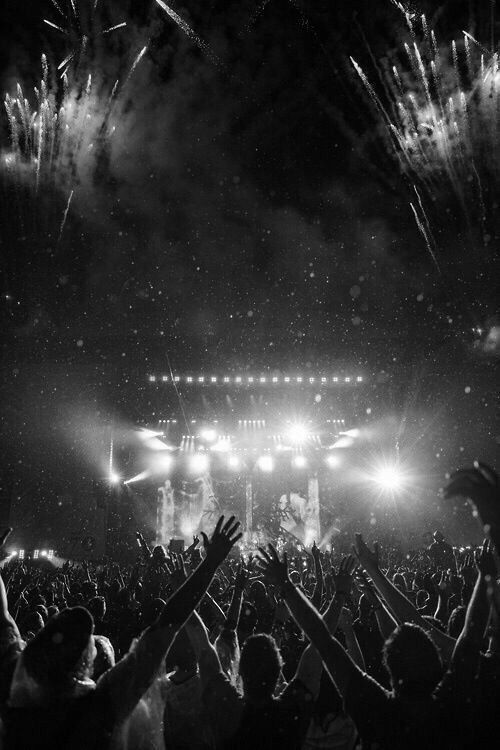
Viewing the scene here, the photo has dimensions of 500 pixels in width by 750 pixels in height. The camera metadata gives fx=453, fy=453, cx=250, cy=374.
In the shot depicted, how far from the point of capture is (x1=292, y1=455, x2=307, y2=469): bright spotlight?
1150 inches

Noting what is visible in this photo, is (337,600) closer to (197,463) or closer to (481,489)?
(481,489)

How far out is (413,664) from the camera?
1.92 meters

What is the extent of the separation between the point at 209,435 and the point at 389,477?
448 inches

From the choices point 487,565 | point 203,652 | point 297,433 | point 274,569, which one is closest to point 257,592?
point 203,652

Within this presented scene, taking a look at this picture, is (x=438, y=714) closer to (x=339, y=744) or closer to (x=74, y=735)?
(x=339, y=744)

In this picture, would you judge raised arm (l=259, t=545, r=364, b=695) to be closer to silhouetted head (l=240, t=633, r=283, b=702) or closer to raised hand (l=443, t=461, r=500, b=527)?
silhouetted head (l=240, t=633, r=283, b=702)

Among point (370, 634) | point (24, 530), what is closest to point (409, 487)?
point (24, 530)

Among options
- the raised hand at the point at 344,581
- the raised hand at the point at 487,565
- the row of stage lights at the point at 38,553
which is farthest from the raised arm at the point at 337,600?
the row of stage lights at the point at 38,553

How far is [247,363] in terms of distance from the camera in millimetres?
26375

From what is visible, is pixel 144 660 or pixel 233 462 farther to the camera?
pixel 233 462

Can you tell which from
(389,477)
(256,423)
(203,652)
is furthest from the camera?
(256,423)

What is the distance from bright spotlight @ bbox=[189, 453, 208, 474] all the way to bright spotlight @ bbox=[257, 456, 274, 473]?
3491 millimetres

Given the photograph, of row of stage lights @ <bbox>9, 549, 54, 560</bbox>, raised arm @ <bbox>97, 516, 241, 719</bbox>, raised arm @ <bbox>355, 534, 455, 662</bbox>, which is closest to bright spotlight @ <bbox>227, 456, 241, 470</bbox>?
row of stage lights @ <bbox>9, 549, 54, 560</bbox>

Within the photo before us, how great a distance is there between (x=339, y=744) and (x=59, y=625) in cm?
197
